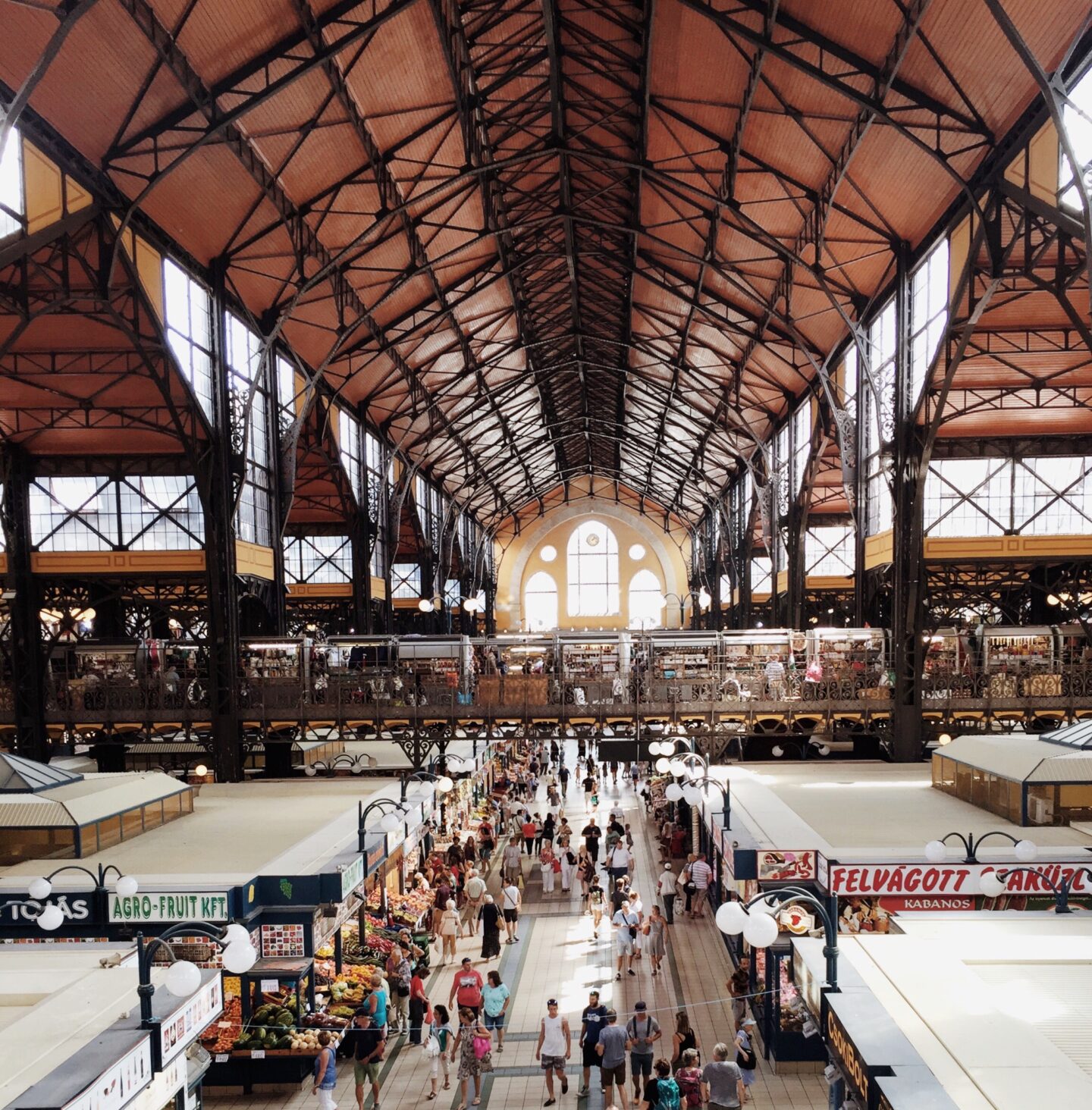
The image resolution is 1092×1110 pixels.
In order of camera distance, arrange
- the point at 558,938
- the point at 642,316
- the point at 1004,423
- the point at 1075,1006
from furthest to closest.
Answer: the point at 642,316 < the point at 1004,423 < the point at 558,938 < the point at 1075,1006

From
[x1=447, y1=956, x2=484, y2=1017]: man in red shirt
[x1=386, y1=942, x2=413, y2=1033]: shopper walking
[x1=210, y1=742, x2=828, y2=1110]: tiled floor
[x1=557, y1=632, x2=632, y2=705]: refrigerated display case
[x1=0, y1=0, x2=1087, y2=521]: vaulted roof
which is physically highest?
[x1=0, y1=0, x2=1087, y2=521]: vaulted roof

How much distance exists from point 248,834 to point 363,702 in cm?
881

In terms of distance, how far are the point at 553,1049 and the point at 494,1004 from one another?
5.82ft

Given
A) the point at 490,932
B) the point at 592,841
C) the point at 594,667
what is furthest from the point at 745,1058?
the point at 594,667

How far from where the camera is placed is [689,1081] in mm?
11836

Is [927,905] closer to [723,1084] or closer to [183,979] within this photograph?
[723,1084]

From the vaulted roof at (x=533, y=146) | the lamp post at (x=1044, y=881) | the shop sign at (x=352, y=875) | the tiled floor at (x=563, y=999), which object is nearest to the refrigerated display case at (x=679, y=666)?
the tiled floor at (x=563, y=999)

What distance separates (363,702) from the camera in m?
26.1

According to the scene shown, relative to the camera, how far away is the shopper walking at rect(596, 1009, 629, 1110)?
12367mm

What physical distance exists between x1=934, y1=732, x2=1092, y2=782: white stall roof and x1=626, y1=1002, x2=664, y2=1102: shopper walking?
739cm

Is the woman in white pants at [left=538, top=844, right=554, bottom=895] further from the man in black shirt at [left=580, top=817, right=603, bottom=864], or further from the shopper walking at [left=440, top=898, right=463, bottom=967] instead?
the shopper walking at [left=440, top=898, right=463, bottom=967]

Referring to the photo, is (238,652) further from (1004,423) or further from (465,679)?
(1004,423)

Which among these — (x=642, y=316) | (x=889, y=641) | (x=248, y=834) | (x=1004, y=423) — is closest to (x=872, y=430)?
(x=1004, y=423)

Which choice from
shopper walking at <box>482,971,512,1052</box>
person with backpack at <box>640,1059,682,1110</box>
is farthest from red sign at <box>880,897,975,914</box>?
shopper walking at <box>482,971,512,1052</box>
